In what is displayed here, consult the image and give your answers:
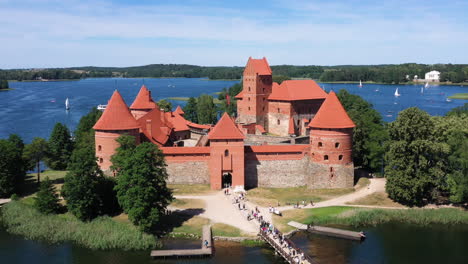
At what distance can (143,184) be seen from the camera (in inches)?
1103

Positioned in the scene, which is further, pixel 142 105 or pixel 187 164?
pixel 142 105


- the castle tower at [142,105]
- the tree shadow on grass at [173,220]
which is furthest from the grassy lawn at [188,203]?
the castle tower at [142,105]

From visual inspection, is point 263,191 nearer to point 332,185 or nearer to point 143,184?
point 332,185

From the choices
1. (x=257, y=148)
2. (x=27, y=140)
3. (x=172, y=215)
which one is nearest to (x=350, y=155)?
(x=257, y=148)

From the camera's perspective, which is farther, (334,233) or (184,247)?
(334,233)

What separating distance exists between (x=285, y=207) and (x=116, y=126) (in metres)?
14.8

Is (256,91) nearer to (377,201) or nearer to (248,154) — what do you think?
(248,154)

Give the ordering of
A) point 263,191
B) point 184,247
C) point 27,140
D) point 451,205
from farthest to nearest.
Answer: point 27,140 < point 263,191 < point 451,205 < point 184,247

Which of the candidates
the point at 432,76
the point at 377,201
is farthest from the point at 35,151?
the point at 432,76

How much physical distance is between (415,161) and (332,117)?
23.4 ft

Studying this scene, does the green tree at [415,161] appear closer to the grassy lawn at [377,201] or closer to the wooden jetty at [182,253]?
the grassy lawn at [377,201]

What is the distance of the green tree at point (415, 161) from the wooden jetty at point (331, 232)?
6525 mm

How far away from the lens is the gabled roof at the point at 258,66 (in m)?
51.0

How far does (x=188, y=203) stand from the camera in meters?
32.8
